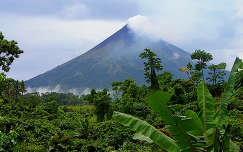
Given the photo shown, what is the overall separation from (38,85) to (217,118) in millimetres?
201948

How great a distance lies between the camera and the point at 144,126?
3158mm

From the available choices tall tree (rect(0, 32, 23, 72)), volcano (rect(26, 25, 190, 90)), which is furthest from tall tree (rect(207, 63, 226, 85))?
volcano (rect(26, 25, 190, 90))

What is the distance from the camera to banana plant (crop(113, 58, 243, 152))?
2.95 m

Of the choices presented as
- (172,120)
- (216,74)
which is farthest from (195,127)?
(216,74)

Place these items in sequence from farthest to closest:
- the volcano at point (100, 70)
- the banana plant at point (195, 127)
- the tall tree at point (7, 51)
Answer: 1. the volcano at point (100, 70)
2. the tall tree at point (7, 51)
3. the banana plant at point (195, 127)

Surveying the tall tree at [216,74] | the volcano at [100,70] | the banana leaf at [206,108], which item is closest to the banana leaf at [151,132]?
the banana leaf at [206,108]

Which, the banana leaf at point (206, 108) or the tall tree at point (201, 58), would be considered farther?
the tall tree at point (201, 58)

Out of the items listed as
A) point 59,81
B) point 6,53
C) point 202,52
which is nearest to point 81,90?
point 59,81

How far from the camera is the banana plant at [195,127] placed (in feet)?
9.68

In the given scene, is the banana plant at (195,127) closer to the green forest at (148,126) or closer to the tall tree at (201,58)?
the green forest at (148,126)

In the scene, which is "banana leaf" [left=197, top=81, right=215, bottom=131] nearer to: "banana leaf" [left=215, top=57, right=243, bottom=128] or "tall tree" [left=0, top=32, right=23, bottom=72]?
"banana leaf" [left=215, top=57, right=243, bottom=128]

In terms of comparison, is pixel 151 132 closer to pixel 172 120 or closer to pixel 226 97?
pixel 172 120

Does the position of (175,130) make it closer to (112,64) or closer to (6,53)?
(6,53)

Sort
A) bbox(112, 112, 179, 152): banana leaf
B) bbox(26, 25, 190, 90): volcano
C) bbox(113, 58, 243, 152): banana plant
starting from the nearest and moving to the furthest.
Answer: bbox(113, 58, 243, 152): banana plant
bbox(112, 112, 179, 152): banana leaf
bbox(26, 25, 190, 90): volcano
